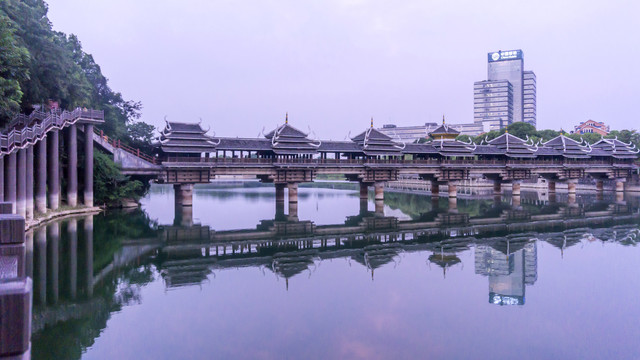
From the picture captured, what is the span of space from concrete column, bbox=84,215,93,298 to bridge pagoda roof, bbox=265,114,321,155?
16239 mm

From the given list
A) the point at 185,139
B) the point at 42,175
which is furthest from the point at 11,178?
the point at 185,139

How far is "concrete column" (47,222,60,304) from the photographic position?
1379 centimetres

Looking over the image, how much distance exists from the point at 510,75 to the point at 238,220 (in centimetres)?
16309

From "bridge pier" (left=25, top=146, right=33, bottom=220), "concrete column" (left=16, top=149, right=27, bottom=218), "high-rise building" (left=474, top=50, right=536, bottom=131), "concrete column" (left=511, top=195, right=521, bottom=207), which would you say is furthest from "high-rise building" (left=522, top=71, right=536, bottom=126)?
"concrete column" (left=16, top=149, right=27, bottom=218)

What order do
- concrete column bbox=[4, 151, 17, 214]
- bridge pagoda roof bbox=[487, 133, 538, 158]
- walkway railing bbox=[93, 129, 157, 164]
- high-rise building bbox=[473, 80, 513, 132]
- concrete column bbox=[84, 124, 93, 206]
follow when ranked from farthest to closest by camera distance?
Answer: high-rise building bbox=[473, 80, 513, 132] → bridge pagoda roof bbox=[487, 133, 538, 158] → walkway railing bbox=[93, 129, 157, 164] → concrete column bbox=[84, 124, 93, 206] → concrete column bbox=[4, 151, 17, 214]

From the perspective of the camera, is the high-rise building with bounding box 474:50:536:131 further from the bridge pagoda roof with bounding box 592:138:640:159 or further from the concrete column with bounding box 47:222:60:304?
the concrete column with bounding box 47:222:60:304

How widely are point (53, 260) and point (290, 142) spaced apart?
978 inches

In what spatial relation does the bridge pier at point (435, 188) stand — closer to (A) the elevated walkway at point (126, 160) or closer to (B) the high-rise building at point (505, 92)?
(A) the elevated walkway at point (126, 160)

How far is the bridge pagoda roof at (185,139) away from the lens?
3644cm

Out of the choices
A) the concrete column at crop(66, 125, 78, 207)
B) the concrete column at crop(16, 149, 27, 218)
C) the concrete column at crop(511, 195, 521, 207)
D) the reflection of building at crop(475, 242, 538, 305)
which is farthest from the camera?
the concrete column at crop(511, 195, 521, 207)

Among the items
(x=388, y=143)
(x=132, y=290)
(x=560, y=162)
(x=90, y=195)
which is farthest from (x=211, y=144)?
(x=560, y=162)

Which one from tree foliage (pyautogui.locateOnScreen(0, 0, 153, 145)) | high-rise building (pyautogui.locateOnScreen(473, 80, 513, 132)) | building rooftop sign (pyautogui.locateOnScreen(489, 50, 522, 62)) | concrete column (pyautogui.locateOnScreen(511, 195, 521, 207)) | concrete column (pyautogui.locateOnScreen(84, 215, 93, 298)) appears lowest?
concrete column (pyautogui.locateOnScreen(84, 215, 93, 298))

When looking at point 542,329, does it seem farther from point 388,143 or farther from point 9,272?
point 388,143

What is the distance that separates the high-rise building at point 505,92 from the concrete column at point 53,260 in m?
154
